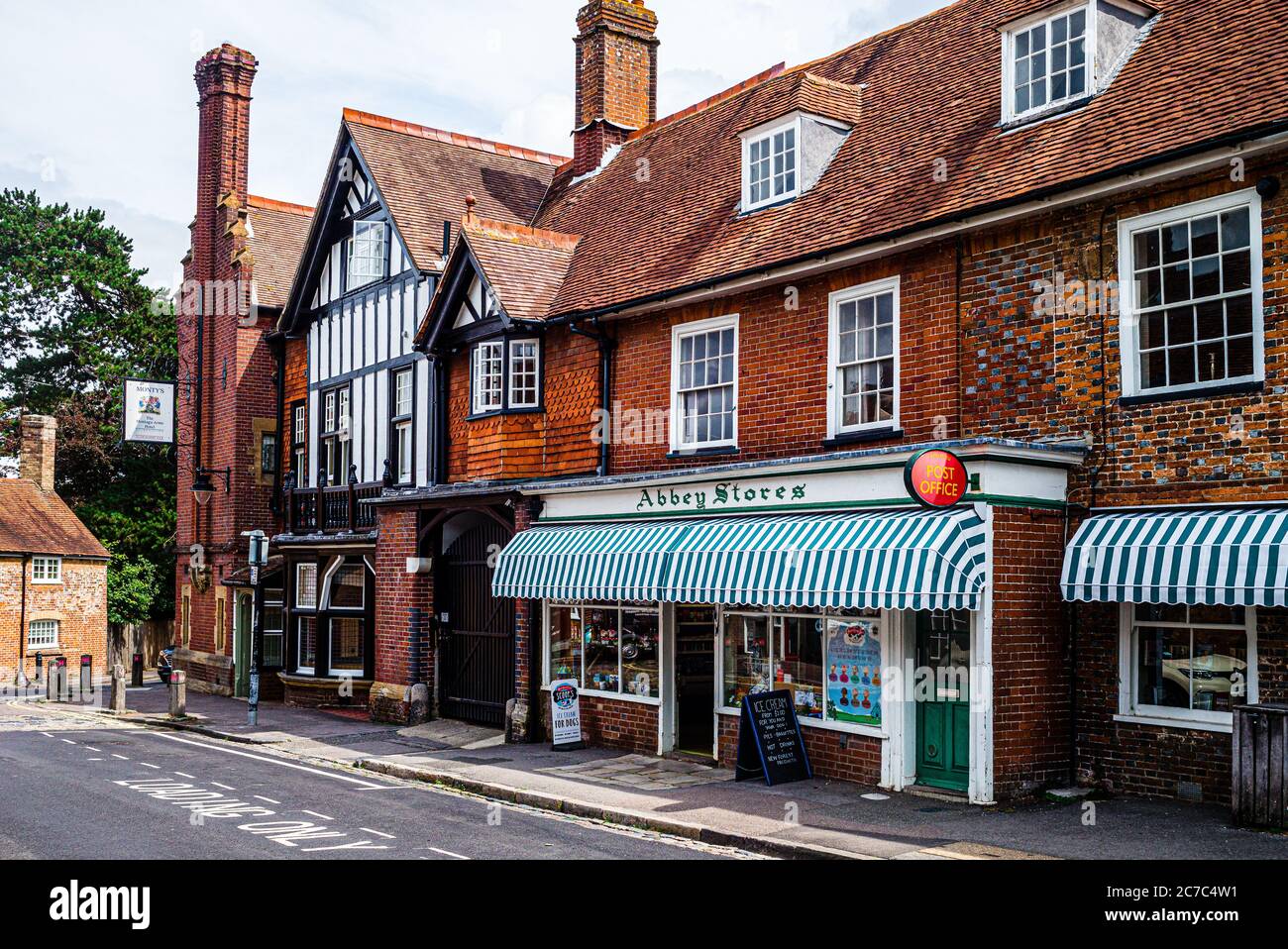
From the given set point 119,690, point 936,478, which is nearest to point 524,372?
point 936,478

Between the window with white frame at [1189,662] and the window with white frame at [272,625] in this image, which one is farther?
the window with white frame at [272,625]

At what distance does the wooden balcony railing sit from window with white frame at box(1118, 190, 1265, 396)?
15.7m

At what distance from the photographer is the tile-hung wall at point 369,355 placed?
23.4m

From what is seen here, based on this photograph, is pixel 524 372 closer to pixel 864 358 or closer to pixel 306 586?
pixel 864 358

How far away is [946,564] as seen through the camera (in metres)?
12.1

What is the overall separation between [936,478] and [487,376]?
10.1 m

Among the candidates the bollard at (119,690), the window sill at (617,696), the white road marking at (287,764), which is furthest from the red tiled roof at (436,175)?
the bollard at (119,690)

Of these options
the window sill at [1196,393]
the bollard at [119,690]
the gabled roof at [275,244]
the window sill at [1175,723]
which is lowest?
the bollard at [119,690]

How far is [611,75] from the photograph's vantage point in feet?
80.8

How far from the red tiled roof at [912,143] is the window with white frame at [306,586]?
9.33m

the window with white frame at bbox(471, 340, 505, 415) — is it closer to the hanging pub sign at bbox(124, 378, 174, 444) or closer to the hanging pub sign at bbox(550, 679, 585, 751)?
the hanging pub sign at bbox(550, 679, 585, 751)

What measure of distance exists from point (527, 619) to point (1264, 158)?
11915 millimetres

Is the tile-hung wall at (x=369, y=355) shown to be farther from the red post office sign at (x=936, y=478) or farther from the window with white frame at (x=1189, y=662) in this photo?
the window with white frame at (x=1189, y=662)

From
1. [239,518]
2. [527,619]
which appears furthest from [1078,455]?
[239,518]
